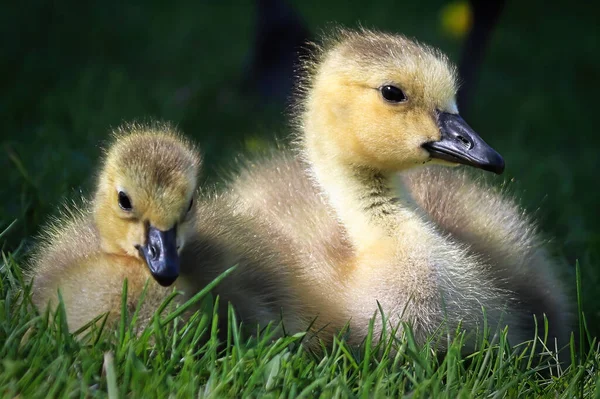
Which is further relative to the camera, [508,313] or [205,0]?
[205,0]

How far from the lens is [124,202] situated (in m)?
2.28

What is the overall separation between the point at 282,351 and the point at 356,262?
59 cm

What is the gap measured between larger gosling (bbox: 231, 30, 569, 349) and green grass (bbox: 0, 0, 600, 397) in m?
0.21

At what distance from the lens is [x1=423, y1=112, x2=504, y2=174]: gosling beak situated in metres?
2.52

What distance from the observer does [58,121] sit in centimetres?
446

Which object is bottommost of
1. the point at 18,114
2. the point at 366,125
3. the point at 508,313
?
the point at 18,114

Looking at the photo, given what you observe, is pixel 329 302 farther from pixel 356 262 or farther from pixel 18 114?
pixel 18 114

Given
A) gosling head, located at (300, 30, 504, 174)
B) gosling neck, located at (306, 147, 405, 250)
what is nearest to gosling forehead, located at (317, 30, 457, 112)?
gosling head, located at (300, 30, 504, 174)

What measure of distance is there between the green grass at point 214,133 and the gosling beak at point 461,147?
48 centimetres

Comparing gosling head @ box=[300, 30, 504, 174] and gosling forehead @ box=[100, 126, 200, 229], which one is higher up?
gosling head @ box=[300, 30, 504, 174]

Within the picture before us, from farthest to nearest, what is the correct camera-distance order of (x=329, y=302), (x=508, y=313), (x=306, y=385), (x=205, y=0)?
(x=205, y=0) → (x=508, y=313) → (x=329, y=302) → (x=306, y=385)

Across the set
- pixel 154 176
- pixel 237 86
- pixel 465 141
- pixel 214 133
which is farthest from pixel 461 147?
pixel 237 86


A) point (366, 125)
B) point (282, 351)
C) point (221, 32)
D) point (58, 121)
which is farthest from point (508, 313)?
point (221, 32)

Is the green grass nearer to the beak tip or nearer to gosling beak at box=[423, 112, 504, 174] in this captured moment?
the beak tip
